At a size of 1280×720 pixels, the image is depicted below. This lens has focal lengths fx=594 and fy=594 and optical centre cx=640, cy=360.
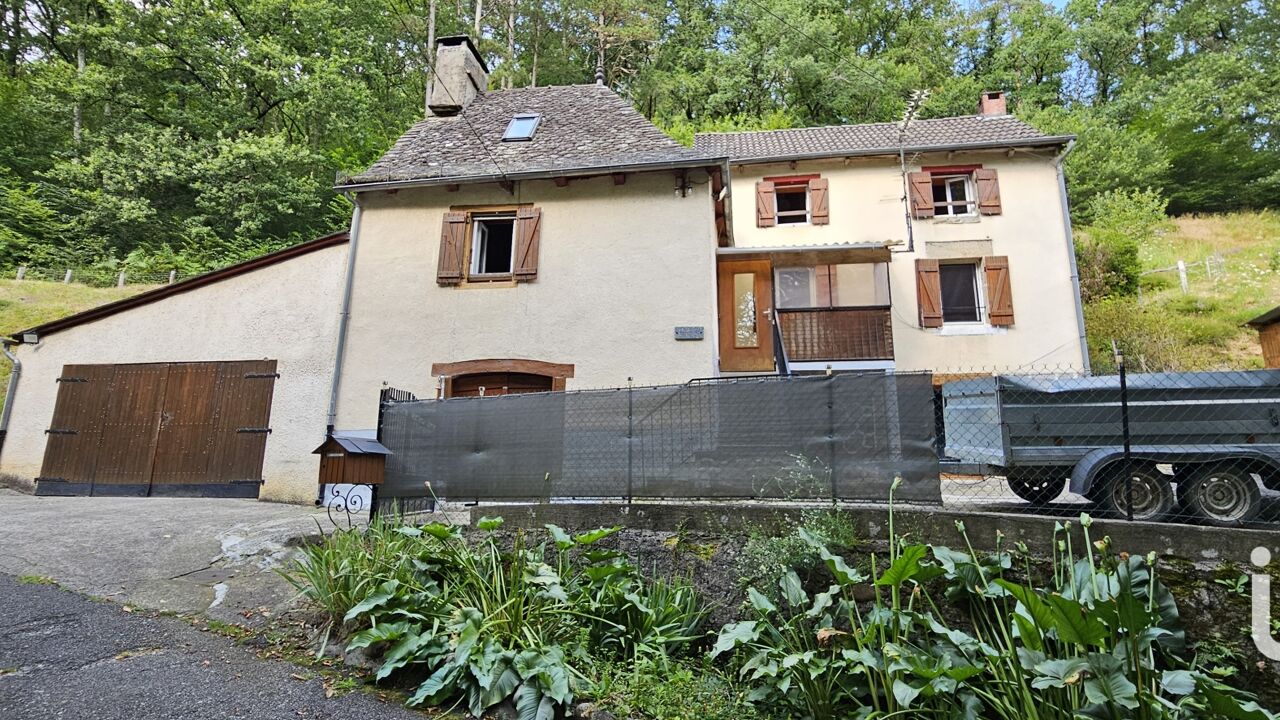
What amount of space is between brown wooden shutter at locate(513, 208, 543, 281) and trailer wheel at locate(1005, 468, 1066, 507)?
651 cm

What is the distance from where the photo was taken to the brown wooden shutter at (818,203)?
13.6 meters

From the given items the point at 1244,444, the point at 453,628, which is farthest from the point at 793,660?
the point at 1244,444

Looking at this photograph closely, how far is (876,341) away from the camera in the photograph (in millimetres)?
10297

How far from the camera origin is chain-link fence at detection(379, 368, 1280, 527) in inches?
164

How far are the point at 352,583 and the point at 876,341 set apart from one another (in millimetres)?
8983

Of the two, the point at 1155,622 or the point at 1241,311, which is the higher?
the point at 1241,311

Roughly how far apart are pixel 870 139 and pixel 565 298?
9911mm

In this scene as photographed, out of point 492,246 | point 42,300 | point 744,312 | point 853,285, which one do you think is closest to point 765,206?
point 853,285

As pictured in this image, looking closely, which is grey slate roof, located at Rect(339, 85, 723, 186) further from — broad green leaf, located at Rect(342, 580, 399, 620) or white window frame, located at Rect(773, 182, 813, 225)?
broad green leaf, located at Rect(342, 580, 399, 620)

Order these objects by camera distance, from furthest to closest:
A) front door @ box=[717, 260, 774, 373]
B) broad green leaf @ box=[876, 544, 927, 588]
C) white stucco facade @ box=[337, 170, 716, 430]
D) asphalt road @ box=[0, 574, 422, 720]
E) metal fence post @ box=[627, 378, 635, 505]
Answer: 1. front door @ box=[717, 260, 774, 373]
2. white stucco facade @ box=[337, 170, 716, 430]
3. metal fence post @ box=[627, 378, 635, 505]
4. broad green leaf @ box=[876, 544, 927, 588]
5. asphalt road @ box=[0, 574, 422, 720]

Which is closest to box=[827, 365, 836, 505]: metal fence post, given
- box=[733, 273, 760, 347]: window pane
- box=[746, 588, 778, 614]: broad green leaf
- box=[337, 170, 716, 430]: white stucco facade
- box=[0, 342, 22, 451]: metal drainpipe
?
box=[746, 588, 778, 614]: broad green leaf

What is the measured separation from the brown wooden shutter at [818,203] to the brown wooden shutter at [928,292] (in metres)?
2.25

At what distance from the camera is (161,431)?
877cm

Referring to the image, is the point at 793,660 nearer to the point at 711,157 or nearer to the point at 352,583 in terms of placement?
the point at 352,583
